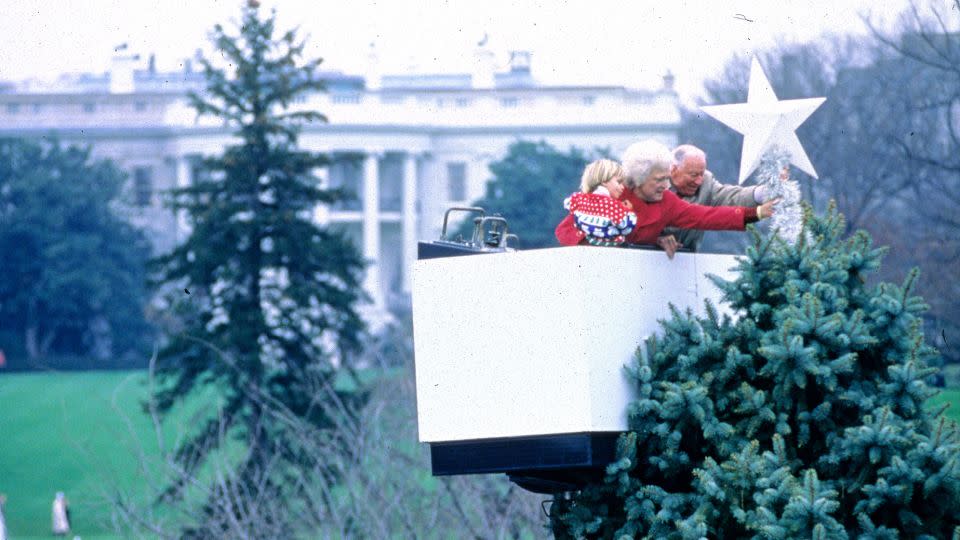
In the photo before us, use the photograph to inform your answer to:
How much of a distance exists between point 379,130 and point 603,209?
3828 inches

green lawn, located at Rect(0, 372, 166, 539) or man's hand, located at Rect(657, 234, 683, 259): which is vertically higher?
man's hand, located at Rect(657, 234, 683, 259)

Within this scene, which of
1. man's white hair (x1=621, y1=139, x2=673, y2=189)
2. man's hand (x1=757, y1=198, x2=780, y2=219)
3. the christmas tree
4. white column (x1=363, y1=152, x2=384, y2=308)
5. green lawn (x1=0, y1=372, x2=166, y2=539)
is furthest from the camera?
white column (x1=363, y1=152, x2=384, y2=308)

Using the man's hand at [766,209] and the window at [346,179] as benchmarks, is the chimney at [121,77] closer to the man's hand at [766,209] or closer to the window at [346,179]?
the window at [346,179]

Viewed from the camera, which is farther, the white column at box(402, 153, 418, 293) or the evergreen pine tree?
the white column at box(402, 153, 418, 293)

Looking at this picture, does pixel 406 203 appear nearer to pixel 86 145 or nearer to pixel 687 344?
pixel 86 145

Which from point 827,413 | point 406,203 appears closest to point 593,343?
point 827,413

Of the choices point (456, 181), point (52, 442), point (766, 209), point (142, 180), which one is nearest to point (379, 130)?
point (456, 181)

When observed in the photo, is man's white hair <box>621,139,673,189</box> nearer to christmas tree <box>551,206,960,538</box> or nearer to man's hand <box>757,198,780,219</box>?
man's hand <box>757,198,780,219</box>

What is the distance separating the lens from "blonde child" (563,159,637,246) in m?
7.80

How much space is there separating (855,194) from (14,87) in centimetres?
7526

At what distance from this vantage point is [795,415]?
7.38m

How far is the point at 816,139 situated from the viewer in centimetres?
3716

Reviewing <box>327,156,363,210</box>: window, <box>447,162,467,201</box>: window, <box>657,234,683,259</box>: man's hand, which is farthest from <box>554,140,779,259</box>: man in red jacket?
<box>447,162,467,201</box>: window

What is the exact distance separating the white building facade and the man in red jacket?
80.5 m
